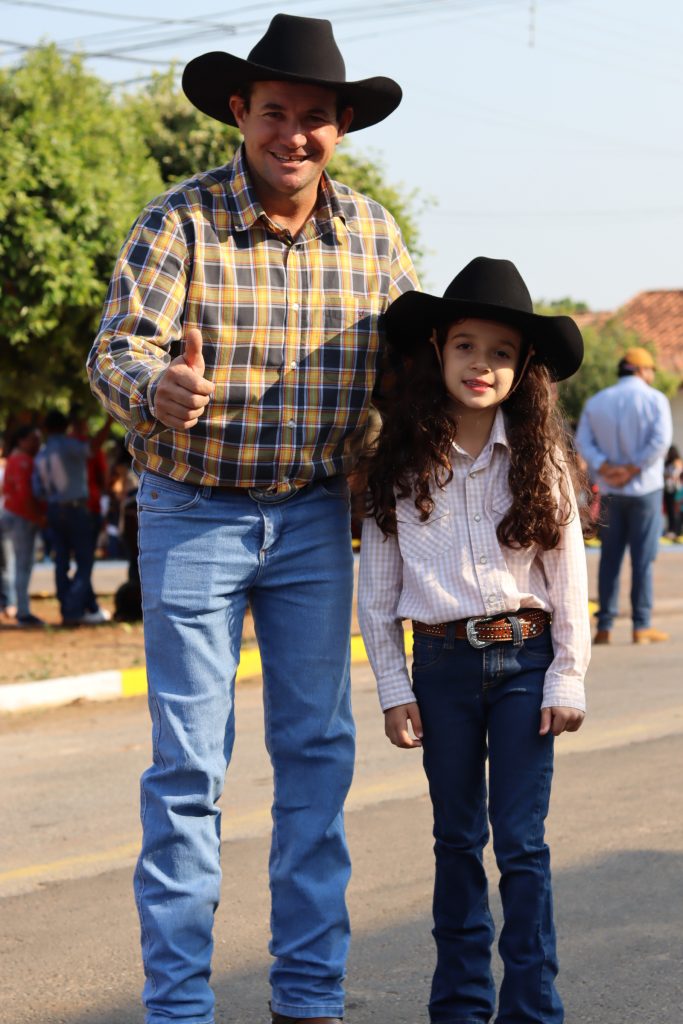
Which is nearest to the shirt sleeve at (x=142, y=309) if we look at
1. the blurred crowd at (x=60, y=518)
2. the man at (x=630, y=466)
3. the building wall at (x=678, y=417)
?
the man at (x=630, y=466)

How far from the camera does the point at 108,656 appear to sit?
33.7 ft

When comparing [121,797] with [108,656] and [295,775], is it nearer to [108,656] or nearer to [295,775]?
[295,775]

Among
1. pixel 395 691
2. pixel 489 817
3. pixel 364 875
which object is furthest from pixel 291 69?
pixel 364 875

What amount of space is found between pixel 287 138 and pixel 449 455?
79 centimetres

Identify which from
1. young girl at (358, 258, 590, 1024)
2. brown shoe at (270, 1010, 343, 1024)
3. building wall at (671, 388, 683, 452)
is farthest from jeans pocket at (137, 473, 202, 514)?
building wall at (671, 388, 683, 452)

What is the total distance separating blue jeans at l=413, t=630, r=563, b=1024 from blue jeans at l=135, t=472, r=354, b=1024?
0.23 meters

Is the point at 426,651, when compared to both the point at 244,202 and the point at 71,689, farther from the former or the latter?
the point at 71,689

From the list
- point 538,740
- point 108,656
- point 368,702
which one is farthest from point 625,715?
point 538,740

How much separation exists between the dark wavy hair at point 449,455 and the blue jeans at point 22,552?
10264 millimetres

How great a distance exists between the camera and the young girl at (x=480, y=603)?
128 inches

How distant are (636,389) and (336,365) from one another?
7.37 metres

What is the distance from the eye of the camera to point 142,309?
3.25 metres

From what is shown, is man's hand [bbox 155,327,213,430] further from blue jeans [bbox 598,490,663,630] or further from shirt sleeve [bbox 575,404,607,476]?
shirt sleeve [bbox 575,404,607,476]

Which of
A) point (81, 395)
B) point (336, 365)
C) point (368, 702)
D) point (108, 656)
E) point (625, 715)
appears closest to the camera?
point (336, 365)
